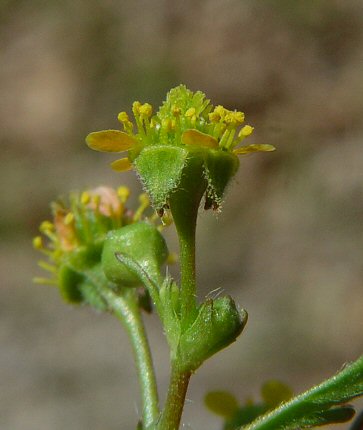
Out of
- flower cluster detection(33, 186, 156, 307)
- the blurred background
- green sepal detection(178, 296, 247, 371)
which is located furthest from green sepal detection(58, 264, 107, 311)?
the blurred background

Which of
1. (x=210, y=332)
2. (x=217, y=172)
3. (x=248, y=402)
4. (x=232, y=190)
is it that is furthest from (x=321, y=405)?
(x=232, y=190)

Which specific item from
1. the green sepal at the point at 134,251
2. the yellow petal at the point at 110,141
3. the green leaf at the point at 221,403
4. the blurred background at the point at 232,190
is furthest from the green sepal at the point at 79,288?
the blurred background at the point at 232,190

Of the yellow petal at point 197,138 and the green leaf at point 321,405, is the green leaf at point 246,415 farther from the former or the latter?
the yellow petal at point 197,138

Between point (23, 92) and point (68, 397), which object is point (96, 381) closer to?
point (68, 397)

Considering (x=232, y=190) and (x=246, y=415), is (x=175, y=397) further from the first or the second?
(x=232, y=190)

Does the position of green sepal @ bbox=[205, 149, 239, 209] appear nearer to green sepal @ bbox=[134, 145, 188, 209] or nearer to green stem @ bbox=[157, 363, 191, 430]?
green sepal @ bbox=[134, 145, 188, 209]

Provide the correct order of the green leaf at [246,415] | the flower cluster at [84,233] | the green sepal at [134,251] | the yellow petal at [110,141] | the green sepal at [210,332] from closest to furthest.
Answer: the green sepal at [210,332] → the yellow petal at [110,141] → the green sepal at [134,251] → the green leaf at [246,415] → the flower cluster at [84,233]
